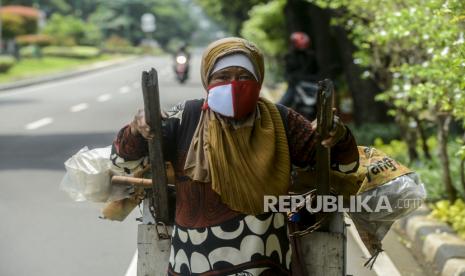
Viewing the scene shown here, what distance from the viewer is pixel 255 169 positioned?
3.10 meters

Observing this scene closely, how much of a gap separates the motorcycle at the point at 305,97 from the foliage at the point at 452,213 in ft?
12.3

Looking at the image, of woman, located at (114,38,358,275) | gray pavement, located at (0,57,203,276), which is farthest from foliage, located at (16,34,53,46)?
woman, located at (114,38,358,275)

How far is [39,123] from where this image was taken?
1692 centimetres

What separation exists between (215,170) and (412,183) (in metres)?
0.91

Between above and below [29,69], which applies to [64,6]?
above

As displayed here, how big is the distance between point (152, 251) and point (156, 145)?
58 centimetres

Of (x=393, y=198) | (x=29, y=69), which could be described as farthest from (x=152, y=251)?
(x=29, y=69)

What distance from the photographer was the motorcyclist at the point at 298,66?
36.5ft

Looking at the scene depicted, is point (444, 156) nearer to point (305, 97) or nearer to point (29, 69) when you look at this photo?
point (305, 97)

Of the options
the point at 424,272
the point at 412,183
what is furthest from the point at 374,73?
the point at 412,183

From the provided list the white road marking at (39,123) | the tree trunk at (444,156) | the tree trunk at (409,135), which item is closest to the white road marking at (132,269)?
the tree trunk at (444,156)

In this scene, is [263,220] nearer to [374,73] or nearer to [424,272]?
[424,272]

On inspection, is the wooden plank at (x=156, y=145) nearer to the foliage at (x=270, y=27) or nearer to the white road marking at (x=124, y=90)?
the foliage at (x=270, y=27)

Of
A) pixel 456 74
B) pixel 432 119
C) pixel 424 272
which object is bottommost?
pixel 424 272
